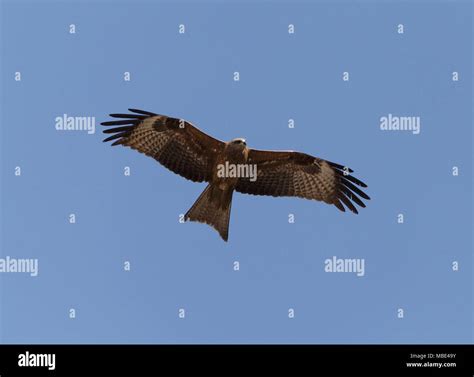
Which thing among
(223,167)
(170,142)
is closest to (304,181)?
(223,167)

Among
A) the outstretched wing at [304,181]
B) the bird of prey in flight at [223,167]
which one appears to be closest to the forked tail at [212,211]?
the bird of prey in flight at [223,167]

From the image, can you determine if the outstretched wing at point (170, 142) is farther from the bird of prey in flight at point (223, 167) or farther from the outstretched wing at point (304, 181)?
the outstretched wing at point (304, 181)

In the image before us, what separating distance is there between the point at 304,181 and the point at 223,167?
1474mm

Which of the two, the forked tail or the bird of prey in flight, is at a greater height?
the bird of prey in flight

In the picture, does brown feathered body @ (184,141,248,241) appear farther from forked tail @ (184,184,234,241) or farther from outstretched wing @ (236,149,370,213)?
outstretched wing @ (236,149,370,213)

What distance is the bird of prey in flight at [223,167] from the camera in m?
11.8

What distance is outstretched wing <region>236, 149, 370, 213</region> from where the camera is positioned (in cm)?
1234

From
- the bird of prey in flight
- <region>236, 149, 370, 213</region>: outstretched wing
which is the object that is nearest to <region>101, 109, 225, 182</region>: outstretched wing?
the bird of prey in flight

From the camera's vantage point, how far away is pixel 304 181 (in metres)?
12.6

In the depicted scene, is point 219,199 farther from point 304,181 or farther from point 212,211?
point 304,181
